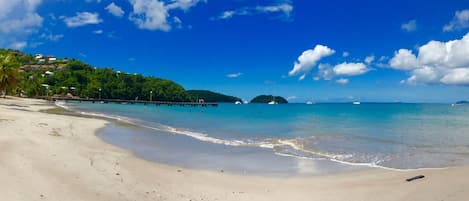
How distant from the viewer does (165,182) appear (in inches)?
384

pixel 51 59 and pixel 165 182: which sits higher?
pixel 51 59

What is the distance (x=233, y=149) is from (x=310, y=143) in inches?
228

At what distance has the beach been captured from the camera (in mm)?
7711

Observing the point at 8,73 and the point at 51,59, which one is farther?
the point at 51,59

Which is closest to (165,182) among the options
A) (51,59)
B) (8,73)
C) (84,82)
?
(8,73)

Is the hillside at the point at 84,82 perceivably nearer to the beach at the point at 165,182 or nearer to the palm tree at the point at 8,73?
the palm tree at the point at 8,73

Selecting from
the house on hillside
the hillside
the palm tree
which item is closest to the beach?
the palm tree

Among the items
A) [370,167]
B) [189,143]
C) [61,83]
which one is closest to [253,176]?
[370,167]

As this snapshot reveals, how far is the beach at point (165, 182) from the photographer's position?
25.3ft

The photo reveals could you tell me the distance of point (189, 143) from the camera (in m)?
20.2

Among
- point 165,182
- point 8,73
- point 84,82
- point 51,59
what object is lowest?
point 165,182

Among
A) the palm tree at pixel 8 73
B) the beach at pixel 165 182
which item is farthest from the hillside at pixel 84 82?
the beach at pixel 165 182

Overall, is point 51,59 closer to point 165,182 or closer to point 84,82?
point 84,82

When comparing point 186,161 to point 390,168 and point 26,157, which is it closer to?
point 26,157
